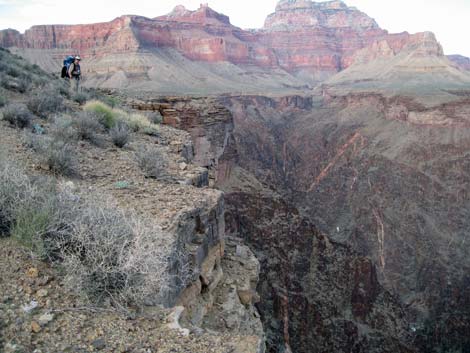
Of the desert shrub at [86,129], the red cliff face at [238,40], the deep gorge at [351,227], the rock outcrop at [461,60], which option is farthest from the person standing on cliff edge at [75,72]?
the rock outcrop at [461,60]

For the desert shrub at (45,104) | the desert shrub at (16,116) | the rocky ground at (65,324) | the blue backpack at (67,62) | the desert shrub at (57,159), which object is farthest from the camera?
the blue backpack at (67,62)

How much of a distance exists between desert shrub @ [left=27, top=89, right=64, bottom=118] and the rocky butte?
4093 millimetres

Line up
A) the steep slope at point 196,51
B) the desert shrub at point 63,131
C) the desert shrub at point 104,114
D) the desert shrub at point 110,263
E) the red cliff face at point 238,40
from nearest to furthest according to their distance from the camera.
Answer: the desert shrub at point 110,263
the desert shrub at point 63,131
the desert shrub at point 104,114
the steep slope at point 196,51
the red cliff face at point 238,40

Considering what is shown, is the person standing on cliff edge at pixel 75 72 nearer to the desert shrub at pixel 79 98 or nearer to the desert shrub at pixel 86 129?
the desert shrub at pixel 79 98

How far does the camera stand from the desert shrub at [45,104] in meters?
8.88

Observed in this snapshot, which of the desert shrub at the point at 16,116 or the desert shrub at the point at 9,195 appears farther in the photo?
the desert shrub at the point at 16,116

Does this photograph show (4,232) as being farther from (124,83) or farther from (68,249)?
(124,83)

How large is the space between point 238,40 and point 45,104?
92.2 metres

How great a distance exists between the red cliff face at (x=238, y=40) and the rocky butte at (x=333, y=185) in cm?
50

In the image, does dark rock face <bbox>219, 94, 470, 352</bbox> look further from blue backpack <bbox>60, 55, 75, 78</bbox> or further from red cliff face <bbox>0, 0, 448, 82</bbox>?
red cliff face <bbox>0, 0, 448, 82</bbox>

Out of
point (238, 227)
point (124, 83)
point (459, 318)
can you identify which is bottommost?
point (459, 318)

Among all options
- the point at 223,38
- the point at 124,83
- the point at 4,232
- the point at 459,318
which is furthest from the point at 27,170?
the point at 223,38

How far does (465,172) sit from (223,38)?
224 ft

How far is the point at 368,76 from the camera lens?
86.9 metres
